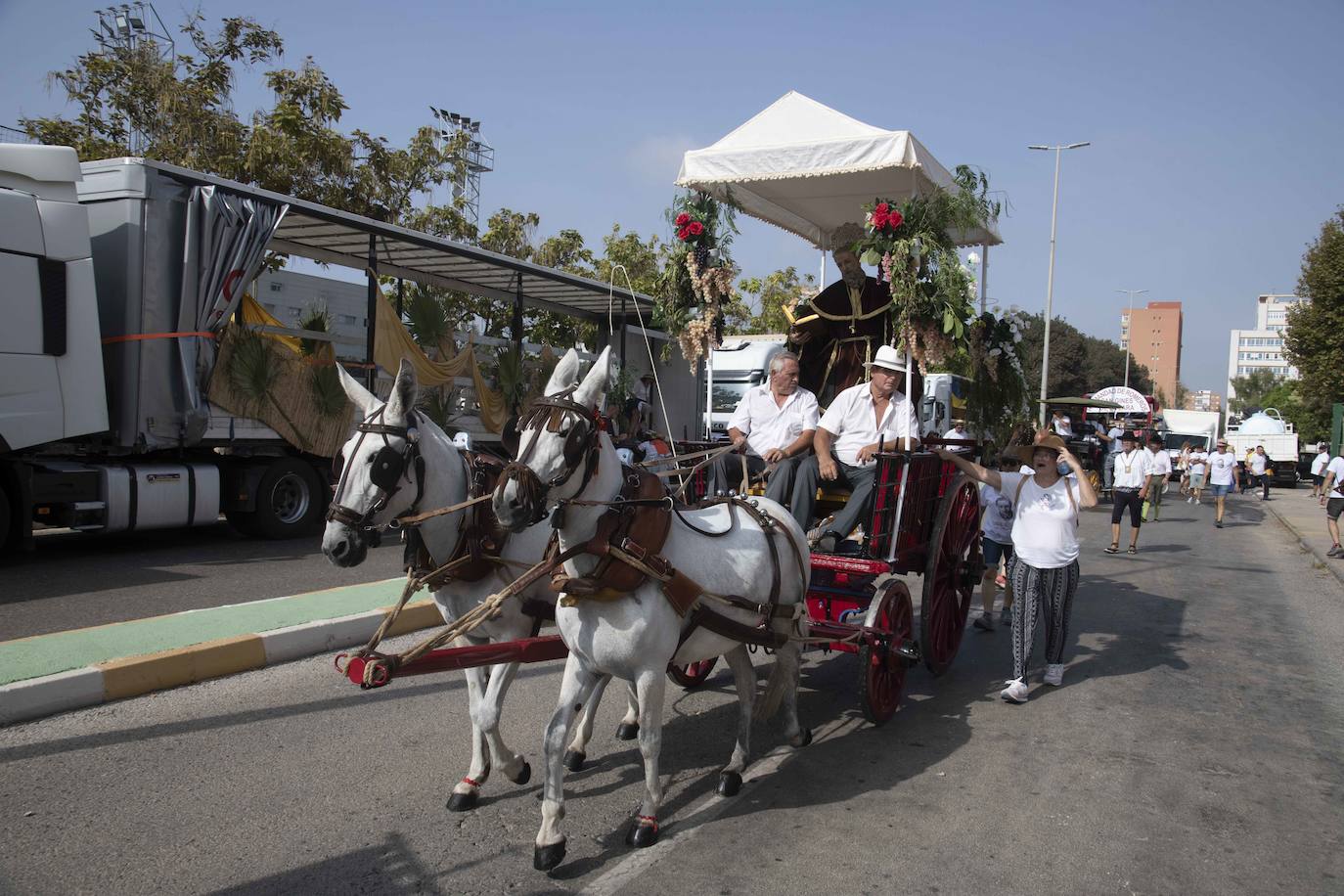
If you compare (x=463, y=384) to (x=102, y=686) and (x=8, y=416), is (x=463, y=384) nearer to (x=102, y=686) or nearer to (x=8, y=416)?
(x=8, y=416)

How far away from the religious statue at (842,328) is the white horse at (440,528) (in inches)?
152

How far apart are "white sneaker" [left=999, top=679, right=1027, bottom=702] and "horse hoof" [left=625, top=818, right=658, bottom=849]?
9.83ft

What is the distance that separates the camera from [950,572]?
6.46 m

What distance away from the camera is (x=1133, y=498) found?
13312 millimetres

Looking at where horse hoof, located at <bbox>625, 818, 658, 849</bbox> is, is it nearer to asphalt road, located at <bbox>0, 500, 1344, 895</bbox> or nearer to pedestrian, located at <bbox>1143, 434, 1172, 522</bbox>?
asphalt road, located at <bbox>0, 500, 1344, 895</bbox>

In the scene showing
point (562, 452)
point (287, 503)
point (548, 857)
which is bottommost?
point (548, 857)

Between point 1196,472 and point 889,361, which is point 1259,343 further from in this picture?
point 889,361

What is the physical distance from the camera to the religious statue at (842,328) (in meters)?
7.42

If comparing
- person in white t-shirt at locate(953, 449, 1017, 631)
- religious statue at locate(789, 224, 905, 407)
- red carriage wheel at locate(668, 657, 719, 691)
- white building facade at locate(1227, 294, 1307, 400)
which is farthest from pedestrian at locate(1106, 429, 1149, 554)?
white building facade at locate(1227, 294, 1307, 400)

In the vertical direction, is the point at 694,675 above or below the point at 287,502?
below

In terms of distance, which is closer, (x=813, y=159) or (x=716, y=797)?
(x=716, y=797)

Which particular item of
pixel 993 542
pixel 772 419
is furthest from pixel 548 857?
pixel 993 542

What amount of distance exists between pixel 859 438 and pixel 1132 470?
919cm

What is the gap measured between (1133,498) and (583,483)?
12.1 m
